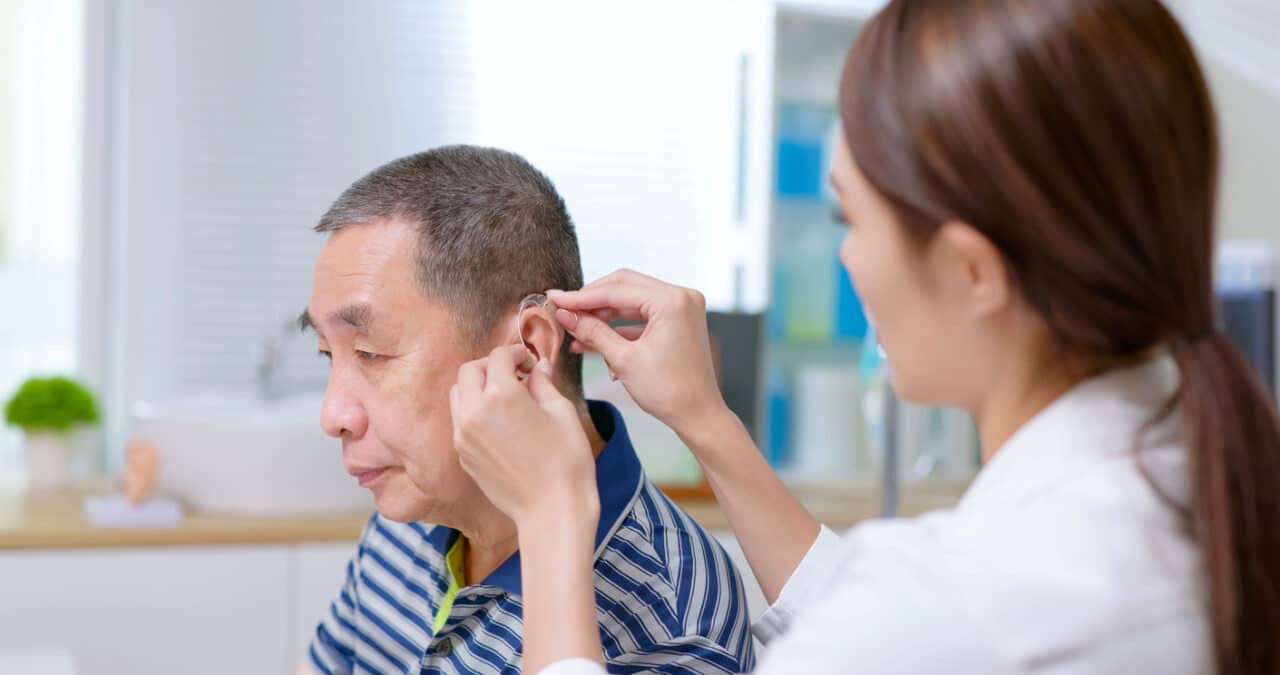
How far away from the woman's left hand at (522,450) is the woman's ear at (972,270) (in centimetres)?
32

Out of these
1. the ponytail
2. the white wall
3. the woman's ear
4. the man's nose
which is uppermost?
the white wall

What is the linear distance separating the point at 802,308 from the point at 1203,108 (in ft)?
7.49

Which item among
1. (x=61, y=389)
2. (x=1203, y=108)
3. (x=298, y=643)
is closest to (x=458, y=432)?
(x=1203, y=108)

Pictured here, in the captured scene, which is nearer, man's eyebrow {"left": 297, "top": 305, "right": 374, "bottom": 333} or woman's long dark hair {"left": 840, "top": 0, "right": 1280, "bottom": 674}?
woman's long dark hair {"left": 840, "top": 0, "right": 1280, "bottom": 674}

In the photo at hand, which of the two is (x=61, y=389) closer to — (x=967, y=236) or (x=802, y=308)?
(x=802, y=308)

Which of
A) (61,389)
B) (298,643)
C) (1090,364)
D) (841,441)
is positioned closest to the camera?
(1090,364)

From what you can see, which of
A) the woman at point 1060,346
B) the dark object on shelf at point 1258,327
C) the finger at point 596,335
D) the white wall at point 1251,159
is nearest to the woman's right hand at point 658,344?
the finger at point 596,335

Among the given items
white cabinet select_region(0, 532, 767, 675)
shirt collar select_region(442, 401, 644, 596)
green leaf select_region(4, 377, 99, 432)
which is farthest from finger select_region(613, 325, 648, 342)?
green leaf select_region(4, 377, 99, 432)

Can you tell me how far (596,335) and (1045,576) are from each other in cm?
60

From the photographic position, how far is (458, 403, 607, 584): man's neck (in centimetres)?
128

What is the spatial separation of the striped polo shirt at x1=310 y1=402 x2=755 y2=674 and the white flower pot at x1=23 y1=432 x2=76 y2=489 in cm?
140

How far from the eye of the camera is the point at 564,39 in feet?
9.32

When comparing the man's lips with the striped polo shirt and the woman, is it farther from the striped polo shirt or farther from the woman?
the woman

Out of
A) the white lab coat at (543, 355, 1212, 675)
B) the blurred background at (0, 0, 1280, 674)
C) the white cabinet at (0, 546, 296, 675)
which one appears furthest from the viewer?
the blurred background at (0, 0, 1280, 674)
